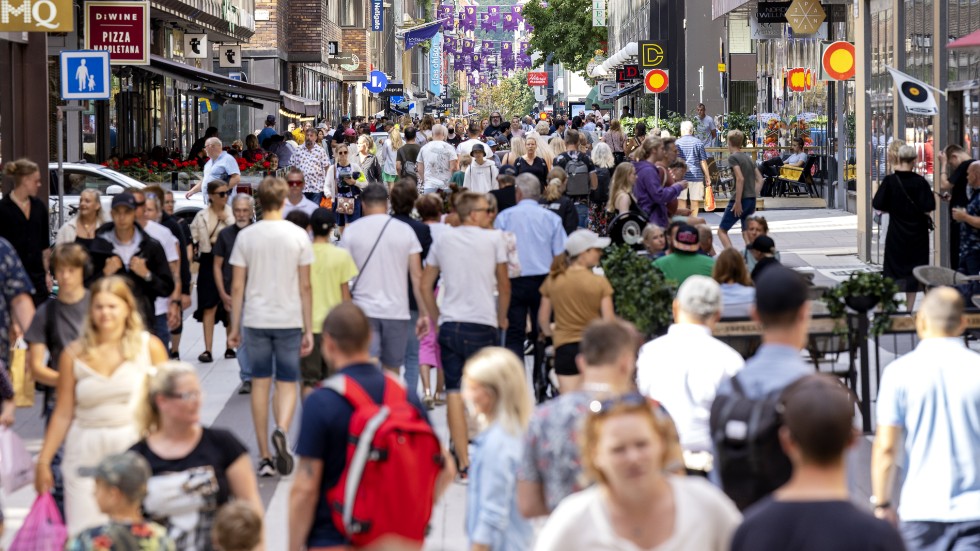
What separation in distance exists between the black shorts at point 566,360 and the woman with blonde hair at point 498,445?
3576mm

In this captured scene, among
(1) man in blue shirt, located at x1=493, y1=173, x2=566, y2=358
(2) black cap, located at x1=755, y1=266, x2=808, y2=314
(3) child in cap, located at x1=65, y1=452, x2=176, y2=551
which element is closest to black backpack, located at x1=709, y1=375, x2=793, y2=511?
(2) black cap, located at x1=755, y1=266, x2=808, y2=314

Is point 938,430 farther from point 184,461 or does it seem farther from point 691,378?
point 184,461

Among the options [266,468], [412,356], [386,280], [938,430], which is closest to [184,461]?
[938,430]

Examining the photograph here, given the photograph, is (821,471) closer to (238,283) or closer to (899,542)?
(899,542)

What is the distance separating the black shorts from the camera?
31.2 ft

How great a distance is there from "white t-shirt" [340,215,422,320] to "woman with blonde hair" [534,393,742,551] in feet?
20.0

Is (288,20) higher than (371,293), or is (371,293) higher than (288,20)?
(288,20)

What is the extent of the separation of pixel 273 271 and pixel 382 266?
2.43 feet

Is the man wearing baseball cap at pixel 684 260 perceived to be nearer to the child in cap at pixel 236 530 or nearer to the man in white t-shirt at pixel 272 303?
the man in white t-shirt at pixel 272 303

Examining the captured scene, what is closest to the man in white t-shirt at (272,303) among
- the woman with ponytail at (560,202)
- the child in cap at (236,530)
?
the child in cap at (236,530)

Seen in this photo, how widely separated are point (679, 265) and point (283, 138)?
2219 cm

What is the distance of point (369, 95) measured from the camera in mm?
96500

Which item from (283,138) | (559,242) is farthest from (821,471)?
(283,138)

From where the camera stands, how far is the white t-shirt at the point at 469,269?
983 centimetres
